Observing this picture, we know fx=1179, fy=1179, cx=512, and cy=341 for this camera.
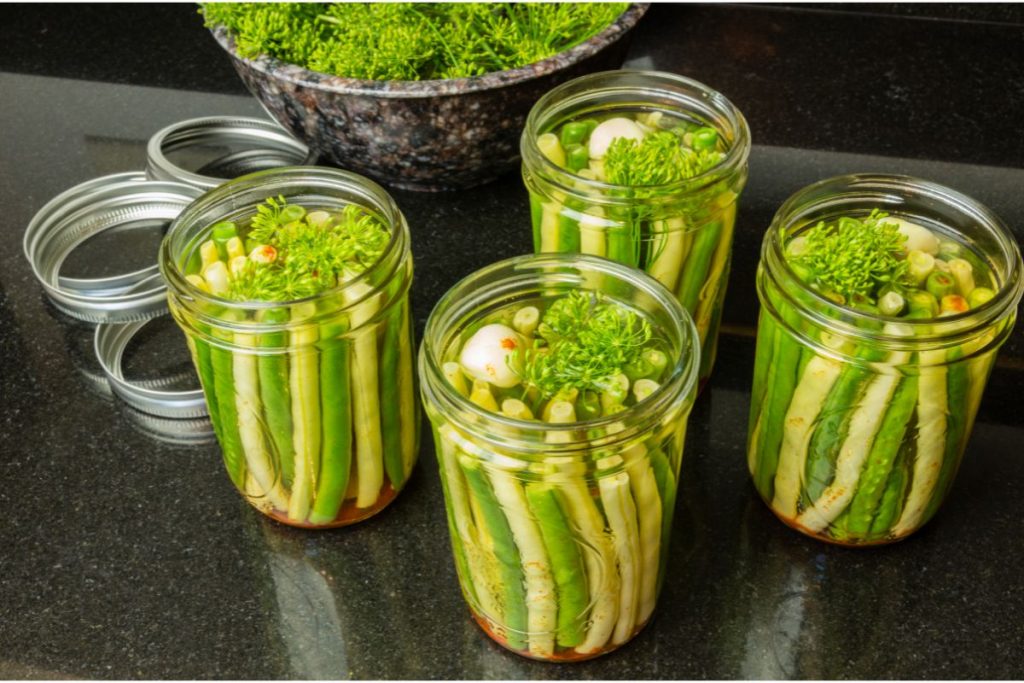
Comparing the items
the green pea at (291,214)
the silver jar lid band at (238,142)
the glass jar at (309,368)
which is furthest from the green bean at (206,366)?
the silver jar lid band at (238,142)

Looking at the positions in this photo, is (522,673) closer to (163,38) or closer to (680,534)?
(680,534)

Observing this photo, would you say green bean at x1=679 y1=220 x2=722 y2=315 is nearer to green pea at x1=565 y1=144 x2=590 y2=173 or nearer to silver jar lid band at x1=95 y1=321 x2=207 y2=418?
green pea at x1=565 y1=144 x2=590 y2=173

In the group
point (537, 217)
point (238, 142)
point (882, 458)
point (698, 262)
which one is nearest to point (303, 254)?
point (537, 217)

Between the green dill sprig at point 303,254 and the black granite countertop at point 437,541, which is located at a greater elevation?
the green dill sprig at point 303,254

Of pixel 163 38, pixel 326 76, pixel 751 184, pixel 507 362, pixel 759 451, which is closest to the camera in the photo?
pixel 507 362

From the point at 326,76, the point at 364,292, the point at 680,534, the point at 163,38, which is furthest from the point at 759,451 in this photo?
the point at 163,38

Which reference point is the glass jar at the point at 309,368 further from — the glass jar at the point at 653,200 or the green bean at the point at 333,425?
the glass jar at the point at 653,200
